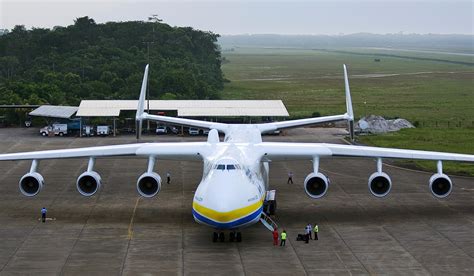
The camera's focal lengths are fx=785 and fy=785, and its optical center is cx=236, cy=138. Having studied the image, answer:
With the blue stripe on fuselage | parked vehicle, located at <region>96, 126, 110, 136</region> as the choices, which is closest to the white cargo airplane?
the blue stripe on fuselage

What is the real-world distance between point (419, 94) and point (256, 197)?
10594cm

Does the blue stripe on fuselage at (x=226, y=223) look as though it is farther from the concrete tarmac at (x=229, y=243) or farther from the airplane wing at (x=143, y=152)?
the airplane wing at (x=143, y=152)

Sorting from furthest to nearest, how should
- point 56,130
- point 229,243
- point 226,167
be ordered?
point 56,130 → point 226,167 → point 229,243

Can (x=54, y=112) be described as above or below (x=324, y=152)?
below

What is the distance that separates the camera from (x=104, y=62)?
13225cm

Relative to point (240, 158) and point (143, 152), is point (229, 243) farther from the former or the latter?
point (143, 152)

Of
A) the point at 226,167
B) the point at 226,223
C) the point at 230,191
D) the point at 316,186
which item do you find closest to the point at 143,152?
the point at 226,167

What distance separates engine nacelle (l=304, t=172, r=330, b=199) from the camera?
38812 millimetres

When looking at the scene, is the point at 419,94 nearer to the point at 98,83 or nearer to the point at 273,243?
the point at 98,83

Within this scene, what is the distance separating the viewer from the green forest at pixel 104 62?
10788 cm

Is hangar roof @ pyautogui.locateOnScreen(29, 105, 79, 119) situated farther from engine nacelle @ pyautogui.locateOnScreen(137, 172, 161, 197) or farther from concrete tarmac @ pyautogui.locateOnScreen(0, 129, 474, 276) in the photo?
engine nacelle @ pyautogui.locateOnScreen(137, 172, 161, 197)

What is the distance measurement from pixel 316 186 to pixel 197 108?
47281mm

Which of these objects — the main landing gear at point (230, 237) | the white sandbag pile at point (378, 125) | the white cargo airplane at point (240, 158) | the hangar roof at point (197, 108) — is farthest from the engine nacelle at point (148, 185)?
the white sandbag pile at point (378, 125)

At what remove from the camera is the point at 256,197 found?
35.4m
